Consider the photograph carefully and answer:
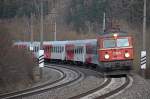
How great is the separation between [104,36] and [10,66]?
5786 mm

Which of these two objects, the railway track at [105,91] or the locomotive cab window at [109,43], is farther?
the locomotive cab window at [109,43]

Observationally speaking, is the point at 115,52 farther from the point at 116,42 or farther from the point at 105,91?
the point at 105,91

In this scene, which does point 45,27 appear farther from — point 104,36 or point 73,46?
point 104,36

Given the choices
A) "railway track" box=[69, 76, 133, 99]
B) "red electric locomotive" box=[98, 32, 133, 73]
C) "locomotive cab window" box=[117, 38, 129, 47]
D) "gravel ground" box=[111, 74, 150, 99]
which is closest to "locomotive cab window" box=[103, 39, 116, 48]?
"red electric locomotive" box=[98, 32, 133, 73]

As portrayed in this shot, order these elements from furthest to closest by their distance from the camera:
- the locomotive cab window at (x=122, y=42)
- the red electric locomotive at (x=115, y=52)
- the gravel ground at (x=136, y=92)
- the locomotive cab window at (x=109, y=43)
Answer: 1. the locomotive cab window at (x=122, y=42)
2. the locomotive cab window at (x=109, y=43)
3. the red electric locomotive at (x=115, y=52)
4. the gravel ground at (x=136, y=92)

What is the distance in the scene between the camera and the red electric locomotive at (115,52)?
2864 cm

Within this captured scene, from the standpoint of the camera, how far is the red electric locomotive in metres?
28.6

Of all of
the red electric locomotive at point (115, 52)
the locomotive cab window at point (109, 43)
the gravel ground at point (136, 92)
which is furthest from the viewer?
the locomotive cab window at point (109, 43)

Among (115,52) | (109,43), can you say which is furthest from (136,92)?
(109,43)

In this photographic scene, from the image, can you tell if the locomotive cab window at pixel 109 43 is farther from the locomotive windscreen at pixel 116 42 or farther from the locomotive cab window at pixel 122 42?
the locomotive cab window at pixel 122 42

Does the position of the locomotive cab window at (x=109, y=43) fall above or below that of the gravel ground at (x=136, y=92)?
above

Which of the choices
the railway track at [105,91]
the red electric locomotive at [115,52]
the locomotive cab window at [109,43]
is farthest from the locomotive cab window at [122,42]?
the railway track at [105,91]

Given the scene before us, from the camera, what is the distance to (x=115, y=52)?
28.9 metres

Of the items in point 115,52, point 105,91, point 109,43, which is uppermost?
point 109,43
